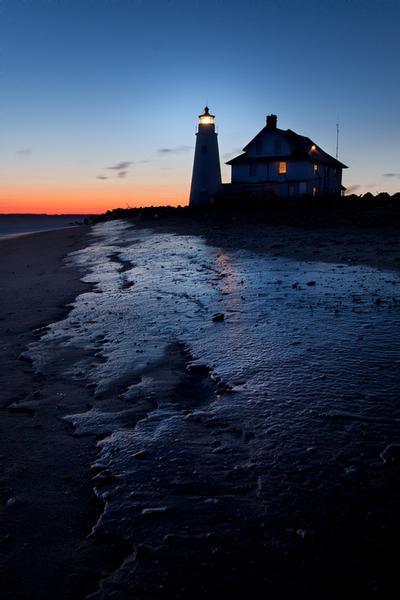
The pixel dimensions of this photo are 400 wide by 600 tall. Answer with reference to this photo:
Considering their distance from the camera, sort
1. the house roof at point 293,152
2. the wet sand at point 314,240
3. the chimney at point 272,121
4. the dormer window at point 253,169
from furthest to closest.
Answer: the dormer window at point 253,169, the chimney at point 272,121, the house roof at point 293,152, the wet sand at point 314,240

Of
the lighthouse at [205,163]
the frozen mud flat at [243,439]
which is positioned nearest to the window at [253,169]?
the lighthouse at [205,163]

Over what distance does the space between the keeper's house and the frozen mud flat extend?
102ft

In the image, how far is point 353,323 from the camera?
5.46 meters

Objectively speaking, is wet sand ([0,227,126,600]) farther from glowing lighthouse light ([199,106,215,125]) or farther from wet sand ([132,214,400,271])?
glowing lighthouse light ([199,106,215,125])

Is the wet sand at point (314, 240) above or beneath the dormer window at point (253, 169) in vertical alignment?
beneath

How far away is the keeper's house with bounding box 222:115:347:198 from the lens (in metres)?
36.4

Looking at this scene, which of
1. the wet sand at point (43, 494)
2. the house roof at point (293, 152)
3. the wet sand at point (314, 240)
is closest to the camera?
the wet sand at point (43, 494)

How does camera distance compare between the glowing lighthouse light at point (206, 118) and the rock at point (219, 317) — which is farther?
the glowing lighthouse light at point (206, 118)

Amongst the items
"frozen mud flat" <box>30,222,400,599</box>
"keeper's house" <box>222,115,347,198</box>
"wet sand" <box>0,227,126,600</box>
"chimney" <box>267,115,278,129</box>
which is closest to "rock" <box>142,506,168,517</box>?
"frozen mud flat" <box>30,222,400,599</box>

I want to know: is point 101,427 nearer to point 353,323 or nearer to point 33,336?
point 33,336

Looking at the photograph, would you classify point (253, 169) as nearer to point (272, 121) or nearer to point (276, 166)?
point (276, 166)

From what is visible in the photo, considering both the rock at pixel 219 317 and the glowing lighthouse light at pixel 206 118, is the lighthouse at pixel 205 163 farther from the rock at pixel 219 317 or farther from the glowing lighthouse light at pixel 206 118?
the rock at pixel 219 317

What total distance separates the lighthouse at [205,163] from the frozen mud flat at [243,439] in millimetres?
32903

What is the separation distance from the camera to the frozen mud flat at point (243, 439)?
1900 mm
